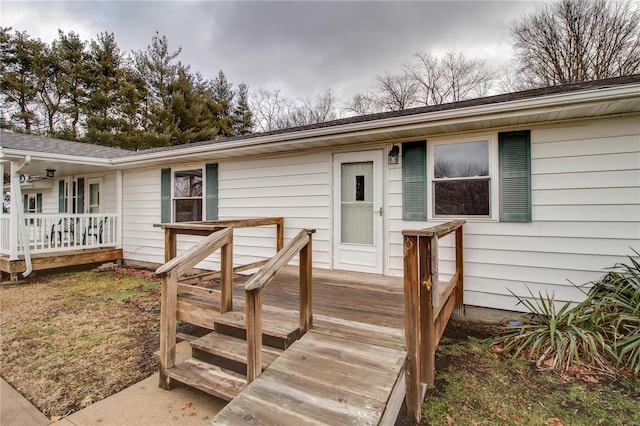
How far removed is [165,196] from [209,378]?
524 centimetres

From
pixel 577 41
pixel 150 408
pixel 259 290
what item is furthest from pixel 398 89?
pixel 150 408

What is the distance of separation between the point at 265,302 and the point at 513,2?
1432 cm

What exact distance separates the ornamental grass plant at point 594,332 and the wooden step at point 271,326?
2.23 m

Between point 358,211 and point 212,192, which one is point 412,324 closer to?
point 358,211

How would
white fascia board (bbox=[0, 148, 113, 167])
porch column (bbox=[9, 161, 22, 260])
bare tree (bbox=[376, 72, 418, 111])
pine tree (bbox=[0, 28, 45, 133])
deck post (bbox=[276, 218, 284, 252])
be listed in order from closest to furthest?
deck post (bbox=[276, 218, 284, 252]) → white fascia board (bbox=[0, 148, 113, 167]) → porch column (bbox=[9, 161, 22, 260]) → pine tree (bbox=[0, 28, 45, 133]) → bare tree (bbox=[376, 72, 418, 111])

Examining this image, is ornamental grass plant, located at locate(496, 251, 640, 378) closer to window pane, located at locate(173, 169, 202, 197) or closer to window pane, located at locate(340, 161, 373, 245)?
window pane, located at locate(340, 161, 373, 245)

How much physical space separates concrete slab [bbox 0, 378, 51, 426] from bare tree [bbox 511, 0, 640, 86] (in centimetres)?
1667

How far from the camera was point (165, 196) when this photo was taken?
21.7ft

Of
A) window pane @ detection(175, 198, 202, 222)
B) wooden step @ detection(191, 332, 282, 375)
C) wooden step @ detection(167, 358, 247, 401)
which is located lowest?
wooden step @ detection(167, 358, 247, 401)

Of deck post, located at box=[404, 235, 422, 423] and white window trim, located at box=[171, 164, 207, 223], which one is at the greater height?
white window trim, located at box=[171, 164, 207, 223]

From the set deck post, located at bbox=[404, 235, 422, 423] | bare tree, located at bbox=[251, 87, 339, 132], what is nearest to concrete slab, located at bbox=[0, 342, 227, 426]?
deck post, located at bbox=[404, 235, 422, 423]

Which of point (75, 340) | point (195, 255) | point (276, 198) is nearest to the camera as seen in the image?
point (195, 255)

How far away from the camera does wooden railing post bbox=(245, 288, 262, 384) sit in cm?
201

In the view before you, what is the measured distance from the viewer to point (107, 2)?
870cm
